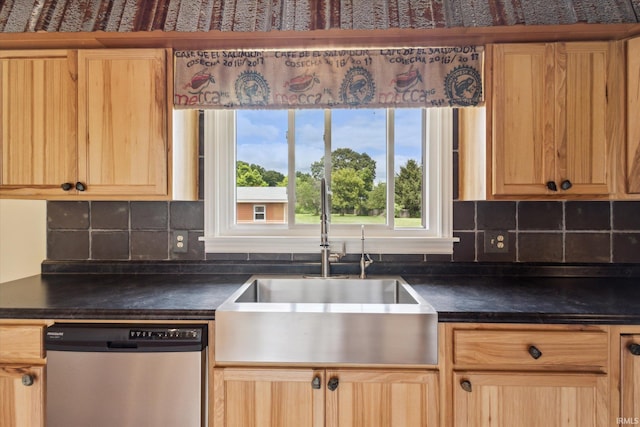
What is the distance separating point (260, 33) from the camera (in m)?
1.50

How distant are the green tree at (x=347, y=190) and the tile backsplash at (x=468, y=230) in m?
0.35

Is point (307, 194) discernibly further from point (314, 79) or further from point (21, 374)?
point (21, 374)

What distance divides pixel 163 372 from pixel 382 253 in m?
1.13

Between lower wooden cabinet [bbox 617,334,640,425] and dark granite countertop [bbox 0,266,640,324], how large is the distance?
7 centimetres

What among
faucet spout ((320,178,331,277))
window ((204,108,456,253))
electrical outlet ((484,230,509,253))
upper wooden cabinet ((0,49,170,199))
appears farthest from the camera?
window ((204,108,456,253))

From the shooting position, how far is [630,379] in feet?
3.84

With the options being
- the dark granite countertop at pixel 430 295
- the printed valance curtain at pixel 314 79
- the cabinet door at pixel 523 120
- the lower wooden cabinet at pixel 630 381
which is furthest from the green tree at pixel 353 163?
the lower wooden cabinet at pixel 630 381

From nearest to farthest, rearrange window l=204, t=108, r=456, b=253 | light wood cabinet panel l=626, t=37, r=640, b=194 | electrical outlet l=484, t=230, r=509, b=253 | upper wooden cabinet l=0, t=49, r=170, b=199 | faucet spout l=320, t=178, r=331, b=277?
1. light wood cabinet panel l=626, t=37, r=640, b=194
2. upper wooden cabinet l=0, t=49, r=170, b=199
3. faucet spout l=320, t=178, r=331, b=277
4. electrical outlet l=484, t=230, r=509, b=253
5. window l=204, t=108, r=456, b=253

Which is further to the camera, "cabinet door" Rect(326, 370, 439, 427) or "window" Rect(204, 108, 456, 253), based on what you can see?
"window" Rect(204, 108, 456, 253)

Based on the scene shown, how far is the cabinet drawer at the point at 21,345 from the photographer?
1.23 meters

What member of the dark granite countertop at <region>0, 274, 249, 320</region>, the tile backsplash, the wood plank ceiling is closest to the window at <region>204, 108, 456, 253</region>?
the tile backsplash

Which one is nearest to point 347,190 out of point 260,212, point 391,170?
point 391,170

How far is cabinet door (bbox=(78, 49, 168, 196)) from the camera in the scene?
60.2 inches

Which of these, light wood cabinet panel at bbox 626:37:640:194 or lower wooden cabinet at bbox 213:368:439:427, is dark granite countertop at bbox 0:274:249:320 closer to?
lower wooden cabinet at bbox 213:368:439:427
